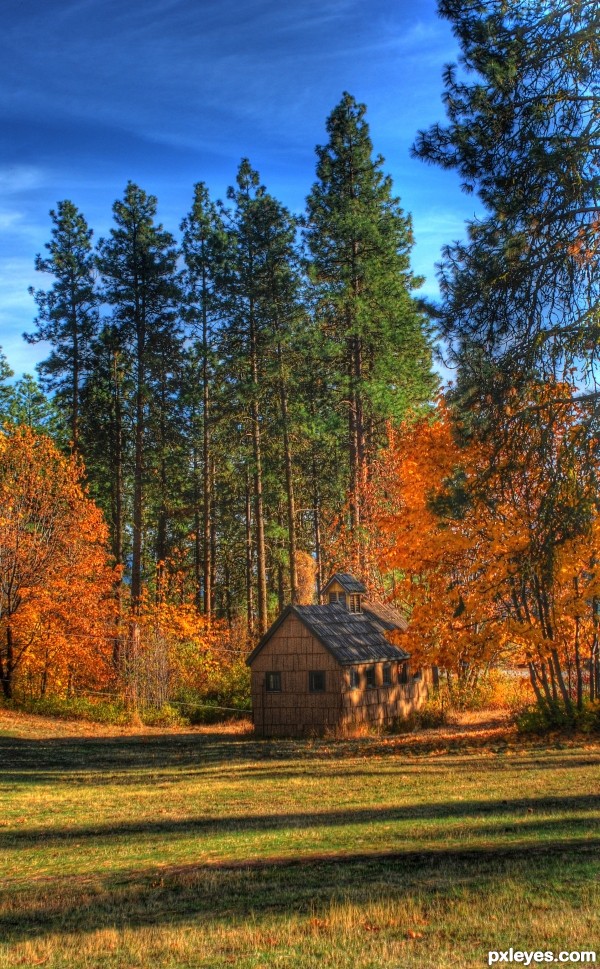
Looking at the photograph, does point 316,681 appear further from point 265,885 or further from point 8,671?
point 265,885

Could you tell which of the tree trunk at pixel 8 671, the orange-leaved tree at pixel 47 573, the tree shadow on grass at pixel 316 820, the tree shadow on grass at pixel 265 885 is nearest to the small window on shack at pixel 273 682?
the orange-leaved tree at pixel 47 573

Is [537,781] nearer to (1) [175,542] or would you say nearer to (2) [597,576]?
(2) [597,576]

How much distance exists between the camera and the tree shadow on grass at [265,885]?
7828 millimetres

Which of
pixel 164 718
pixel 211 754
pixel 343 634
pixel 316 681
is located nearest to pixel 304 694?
pixel 316 681

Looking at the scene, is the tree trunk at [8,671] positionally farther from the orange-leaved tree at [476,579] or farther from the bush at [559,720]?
the bush at [559,720]

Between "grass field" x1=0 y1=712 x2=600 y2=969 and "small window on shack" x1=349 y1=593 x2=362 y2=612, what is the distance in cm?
1253

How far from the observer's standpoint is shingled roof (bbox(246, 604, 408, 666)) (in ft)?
99.4

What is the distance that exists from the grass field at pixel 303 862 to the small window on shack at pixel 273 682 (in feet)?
31.3

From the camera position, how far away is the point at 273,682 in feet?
102

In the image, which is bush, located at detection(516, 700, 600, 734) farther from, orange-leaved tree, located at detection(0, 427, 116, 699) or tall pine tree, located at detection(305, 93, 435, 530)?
orange-leaved tree, located at detection(0, 427, 116, 699)

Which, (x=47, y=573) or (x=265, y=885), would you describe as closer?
(x=265, y=885)

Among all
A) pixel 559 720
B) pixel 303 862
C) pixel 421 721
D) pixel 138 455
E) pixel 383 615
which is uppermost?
pixel 138 455

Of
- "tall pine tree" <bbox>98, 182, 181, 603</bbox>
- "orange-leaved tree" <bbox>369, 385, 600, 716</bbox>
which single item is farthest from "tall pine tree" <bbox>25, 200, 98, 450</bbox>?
"orange-leaved tree" <bbox>369, 385, 600, 716</bbox>

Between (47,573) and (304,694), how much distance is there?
12.0m
